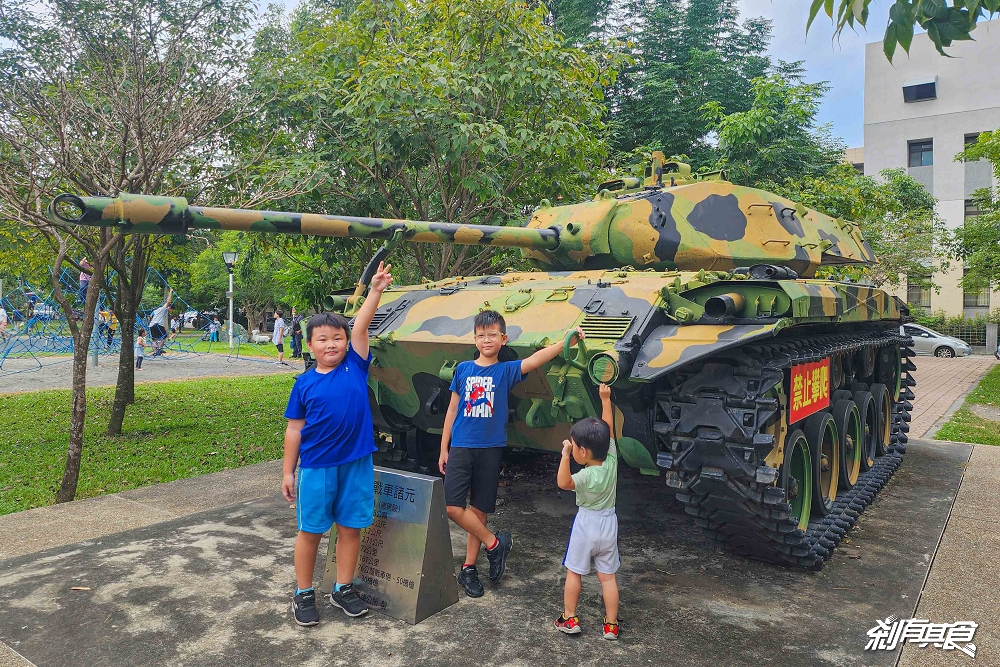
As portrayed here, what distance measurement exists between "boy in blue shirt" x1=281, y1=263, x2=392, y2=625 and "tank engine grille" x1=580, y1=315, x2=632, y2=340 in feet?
4.17

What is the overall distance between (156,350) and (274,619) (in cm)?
1980

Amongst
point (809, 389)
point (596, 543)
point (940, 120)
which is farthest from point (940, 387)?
point (940, 120)

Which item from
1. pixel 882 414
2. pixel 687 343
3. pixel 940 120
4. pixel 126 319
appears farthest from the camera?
pixel 940 120

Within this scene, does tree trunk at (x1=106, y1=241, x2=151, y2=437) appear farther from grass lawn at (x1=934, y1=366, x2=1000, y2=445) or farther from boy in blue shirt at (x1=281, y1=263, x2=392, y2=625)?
grass lawn at (x1=934, y1=366, x2=1000, y2=445)

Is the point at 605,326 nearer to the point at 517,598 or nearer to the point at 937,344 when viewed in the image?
the point at 517,598

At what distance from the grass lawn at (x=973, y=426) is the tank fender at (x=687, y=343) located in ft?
24.0

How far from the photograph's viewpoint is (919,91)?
31984 mm

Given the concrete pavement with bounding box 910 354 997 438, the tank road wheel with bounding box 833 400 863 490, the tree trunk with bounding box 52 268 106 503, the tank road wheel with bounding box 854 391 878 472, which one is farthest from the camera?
the concrete pavement with bounding box 910 354 997 438

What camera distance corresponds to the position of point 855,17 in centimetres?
268

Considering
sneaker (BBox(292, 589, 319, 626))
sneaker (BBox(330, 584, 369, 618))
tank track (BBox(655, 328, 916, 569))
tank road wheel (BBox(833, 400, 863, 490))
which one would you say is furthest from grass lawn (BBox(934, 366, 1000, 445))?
sneaker (BBox(292, 589, 319, 626))

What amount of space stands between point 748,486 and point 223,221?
321cm

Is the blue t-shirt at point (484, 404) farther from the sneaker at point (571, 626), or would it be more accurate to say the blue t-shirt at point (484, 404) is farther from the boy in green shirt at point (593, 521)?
the sneaker at point (571, 626)

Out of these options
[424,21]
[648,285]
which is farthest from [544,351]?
[424,21]

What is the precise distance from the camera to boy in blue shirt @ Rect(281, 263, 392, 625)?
3.91 metres
